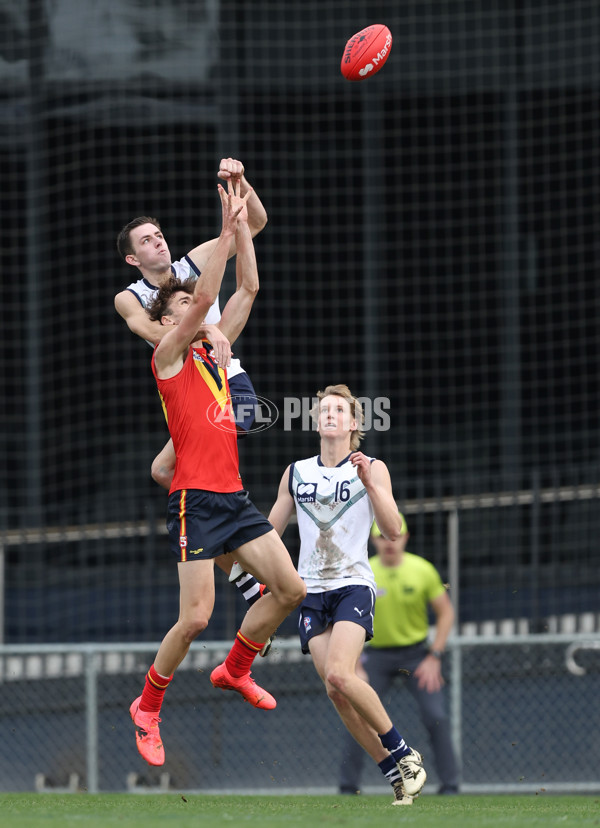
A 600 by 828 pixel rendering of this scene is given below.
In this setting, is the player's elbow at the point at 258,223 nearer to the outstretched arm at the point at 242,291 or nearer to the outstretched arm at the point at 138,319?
the outstretched arm at the point at 242,291

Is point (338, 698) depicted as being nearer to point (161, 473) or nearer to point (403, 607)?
Answer: point (161, 473)

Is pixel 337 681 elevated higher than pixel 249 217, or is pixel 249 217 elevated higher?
pixel 249 217

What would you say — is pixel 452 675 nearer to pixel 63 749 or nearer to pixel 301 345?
pixel 63 749

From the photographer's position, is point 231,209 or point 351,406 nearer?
point 231,209

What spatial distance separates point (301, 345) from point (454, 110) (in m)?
3.09

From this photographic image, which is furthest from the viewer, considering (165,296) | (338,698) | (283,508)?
(283,508)

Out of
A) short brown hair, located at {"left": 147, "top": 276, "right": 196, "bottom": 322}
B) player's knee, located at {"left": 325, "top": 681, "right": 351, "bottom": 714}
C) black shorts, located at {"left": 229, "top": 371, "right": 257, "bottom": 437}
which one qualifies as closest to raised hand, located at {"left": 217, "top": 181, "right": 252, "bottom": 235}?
short brown hair, located at {"left": 147, "top": 276, "right": 196, "bottom": 322}

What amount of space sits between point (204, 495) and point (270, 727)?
464 cm

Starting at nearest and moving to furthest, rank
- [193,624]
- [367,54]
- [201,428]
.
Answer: [193,624], [201,428], [367,54]

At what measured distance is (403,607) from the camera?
32.2 ft

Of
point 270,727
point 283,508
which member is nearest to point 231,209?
point 283,508

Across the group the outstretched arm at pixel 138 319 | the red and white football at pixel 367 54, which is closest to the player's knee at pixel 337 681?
the outstretched arm at pixel 138 319

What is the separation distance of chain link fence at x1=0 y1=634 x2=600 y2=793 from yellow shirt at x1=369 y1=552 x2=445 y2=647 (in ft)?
1.55

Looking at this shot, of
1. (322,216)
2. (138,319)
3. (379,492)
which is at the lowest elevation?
(379,492)
